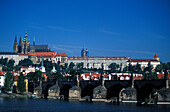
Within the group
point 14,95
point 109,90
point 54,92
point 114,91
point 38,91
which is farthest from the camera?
point 38,91

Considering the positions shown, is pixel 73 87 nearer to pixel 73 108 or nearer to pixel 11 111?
pixel 73 108

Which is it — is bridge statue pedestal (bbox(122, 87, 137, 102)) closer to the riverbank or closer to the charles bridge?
the charles bridge

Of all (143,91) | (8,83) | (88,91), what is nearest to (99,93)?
(88,91)

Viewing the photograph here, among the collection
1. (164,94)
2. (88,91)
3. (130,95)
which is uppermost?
(88,91)

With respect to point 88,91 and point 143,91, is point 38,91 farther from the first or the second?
point 143,91

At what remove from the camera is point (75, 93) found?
2854 inches

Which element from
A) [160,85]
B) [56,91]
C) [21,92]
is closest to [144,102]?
[160,85]

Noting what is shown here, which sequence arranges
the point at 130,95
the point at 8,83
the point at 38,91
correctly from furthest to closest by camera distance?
1. the point at 8,83
2. the point at 38,91
3. the point at 130,95

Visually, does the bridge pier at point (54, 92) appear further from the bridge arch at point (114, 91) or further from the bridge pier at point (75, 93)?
the bridge arch at point (114, 91)

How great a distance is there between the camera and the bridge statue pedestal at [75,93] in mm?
72188

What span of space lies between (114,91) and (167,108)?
1544cm

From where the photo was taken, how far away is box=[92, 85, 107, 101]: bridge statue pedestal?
68044 millimetres

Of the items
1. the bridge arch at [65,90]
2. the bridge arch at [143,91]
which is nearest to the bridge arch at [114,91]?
the bridge arch at [143,91]

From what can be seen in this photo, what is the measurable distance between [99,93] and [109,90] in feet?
5.63
